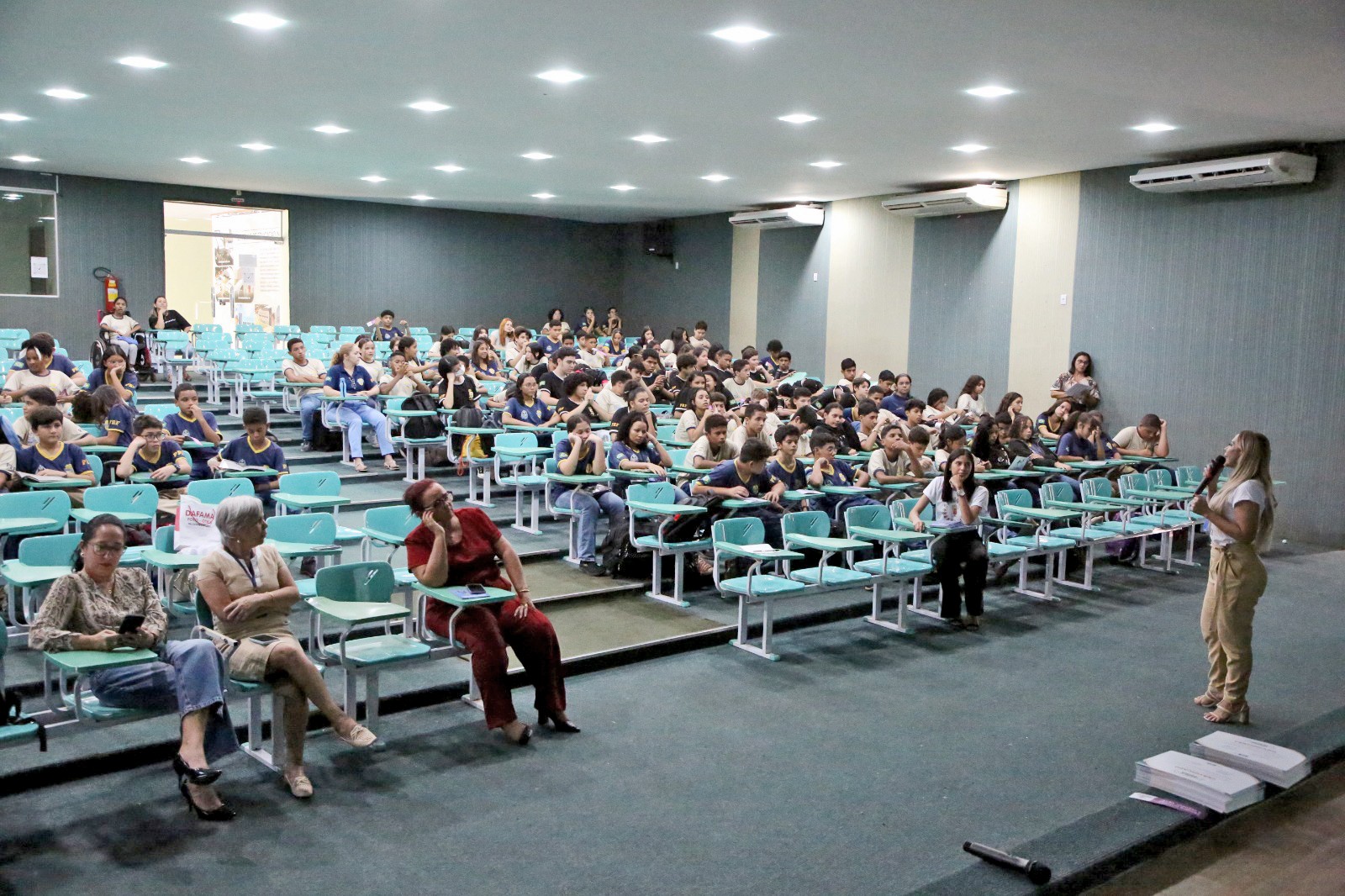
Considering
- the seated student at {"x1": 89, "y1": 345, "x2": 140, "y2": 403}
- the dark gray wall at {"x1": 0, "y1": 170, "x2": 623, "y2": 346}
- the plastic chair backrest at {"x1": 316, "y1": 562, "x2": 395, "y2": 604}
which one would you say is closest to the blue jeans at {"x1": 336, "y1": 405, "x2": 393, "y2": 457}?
the seated student at {"x1": 89, "y1": 345, "x2": 140, "y2": 403}

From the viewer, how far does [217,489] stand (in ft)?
20.3

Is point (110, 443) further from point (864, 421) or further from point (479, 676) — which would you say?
point (864, 421)

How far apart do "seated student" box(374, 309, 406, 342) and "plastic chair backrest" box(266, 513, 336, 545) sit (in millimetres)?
8843

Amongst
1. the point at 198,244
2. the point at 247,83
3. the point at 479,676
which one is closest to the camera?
the point at 479,676

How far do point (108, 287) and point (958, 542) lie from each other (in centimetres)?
1280

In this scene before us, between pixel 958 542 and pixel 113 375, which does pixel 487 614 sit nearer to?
pixel 958 542

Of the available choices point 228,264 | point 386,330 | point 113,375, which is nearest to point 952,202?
point 386,330

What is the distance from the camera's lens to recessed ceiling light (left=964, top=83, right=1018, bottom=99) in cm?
798

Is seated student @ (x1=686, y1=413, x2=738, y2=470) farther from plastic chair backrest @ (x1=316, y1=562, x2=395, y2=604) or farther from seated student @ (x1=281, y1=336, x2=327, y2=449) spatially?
seated student @ (x1=281, y1=336, x2=327, y2=449)

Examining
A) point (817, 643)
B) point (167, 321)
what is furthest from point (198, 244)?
point (817, 643)

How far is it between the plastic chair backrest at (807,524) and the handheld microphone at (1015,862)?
2912 mm

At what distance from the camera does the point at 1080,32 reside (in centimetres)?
638

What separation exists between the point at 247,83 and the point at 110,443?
3.10 metres

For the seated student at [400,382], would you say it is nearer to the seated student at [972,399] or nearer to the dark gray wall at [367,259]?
the seated student at [972,399]
